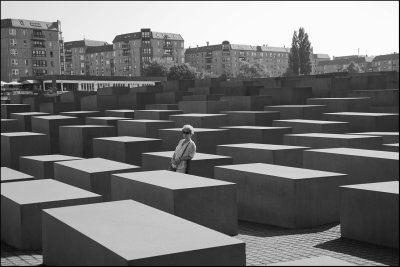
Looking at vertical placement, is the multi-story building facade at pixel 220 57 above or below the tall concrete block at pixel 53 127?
above

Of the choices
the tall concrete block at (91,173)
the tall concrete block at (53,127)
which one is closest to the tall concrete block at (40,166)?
the tall concrete block at (91,173)

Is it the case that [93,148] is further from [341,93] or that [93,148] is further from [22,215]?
[341,93]

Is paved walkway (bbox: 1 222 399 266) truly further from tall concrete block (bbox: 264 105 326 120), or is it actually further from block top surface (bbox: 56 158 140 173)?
tall concrete block (bbox: 264 105 326 120)

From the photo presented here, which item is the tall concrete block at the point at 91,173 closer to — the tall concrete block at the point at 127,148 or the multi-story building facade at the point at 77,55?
the tall concrete block at the point at 127,148

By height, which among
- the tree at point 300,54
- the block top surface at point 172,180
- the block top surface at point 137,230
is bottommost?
the block top surface at point 172,180

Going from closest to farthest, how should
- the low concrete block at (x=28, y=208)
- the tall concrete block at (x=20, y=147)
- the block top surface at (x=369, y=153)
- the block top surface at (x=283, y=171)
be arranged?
the low concrete block at (x=28, y=208) → the block top surface at (x=283, y=171) → the block top surface at (x=369, y=153) → the tall concrete block at (x=20, y=147)

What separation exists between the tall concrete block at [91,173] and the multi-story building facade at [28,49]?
A: 336ft

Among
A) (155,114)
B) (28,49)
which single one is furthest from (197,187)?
(28,49)

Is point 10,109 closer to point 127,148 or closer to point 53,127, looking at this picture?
point 53,127

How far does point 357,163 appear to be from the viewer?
10.2 m

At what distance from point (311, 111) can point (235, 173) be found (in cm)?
893

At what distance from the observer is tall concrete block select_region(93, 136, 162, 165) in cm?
1358

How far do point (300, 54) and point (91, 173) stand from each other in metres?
90.3

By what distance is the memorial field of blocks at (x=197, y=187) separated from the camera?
5590 millimetres
